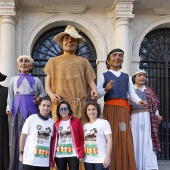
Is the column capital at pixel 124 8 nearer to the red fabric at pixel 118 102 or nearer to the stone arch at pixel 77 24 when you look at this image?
the stone arch at pixel 77 24

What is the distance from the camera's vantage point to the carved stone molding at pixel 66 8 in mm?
8680

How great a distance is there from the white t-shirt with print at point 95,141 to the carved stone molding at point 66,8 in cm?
512

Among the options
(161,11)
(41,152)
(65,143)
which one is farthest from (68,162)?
(161,11)

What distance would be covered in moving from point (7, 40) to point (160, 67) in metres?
3.95

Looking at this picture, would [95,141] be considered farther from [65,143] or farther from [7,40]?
[7,40]

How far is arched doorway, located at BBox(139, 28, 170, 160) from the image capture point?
29.6 ft

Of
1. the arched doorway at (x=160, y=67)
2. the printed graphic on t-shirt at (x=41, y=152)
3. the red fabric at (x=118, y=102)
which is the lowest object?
the printed graphic on t-shirt at (x=41, y=152)

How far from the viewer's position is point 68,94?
4.28m

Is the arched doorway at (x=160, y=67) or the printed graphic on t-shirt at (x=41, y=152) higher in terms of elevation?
the arched doorway at (x=160, y=67)

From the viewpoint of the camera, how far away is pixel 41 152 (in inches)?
156

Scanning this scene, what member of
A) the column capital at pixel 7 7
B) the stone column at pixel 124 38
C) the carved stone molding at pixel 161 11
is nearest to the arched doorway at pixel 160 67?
the carved stone molding at pixel 161 11

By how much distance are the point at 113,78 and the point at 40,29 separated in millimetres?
4298

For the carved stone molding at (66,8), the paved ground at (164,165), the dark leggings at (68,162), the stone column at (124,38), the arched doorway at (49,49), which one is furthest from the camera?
the arched doorway at (49,49)

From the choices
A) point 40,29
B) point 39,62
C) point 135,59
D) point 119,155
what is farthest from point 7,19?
point 119,155
